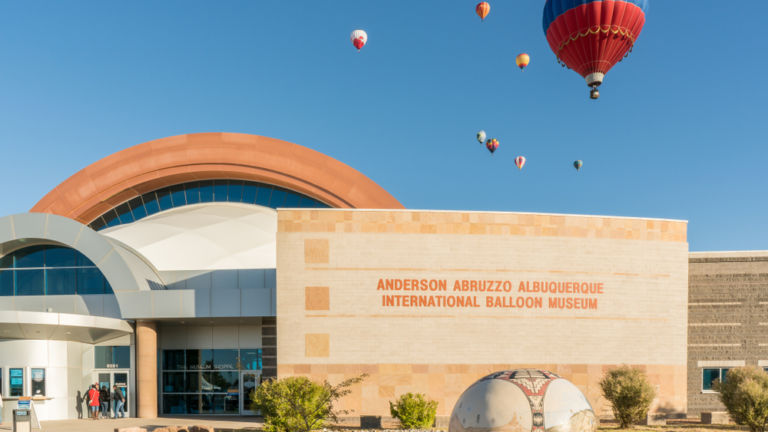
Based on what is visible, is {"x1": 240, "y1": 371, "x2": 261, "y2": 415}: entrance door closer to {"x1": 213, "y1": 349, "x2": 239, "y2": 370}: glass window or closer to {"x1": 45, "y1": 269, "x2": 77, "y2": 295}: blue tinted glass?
{"x1": 213, "y1": 349, "x2": 239, "y2": 370}: glass window

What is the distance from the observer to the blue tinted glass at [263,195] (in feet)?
120

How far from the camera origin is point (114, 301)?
29.2 metres

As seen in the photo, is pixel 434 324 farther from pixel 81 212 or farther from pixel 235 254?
pixel 81 212

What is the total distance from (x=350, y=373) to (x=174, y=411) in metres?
9.68

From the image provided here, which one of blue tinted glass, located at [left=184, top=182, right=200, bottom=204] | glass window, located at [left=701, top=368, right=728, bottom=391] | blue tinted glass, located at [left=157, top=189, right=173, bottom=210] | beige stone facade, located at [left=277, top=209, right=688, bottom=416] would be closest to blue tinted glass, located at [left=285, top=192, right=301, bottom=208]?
blue tinted glass, located at [left=184, top=182, right=200, bottom=204]

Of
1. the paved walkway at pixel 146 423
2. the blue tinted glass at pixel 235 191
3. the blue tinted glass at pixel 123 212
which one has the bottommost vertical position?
the paved walkway at pixel 146 423

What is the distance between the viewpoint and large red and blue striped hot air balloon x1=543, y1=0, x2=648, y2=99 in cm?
2897

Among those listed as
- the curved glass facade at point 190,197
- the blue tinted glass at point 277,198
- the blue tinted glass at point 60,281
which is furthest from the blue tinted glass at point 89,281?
the blue tinted glass at point 277,198

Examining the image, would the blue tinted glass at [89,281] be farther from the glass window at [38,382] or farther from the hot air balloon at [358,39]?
the hot air balloon at [358,39]

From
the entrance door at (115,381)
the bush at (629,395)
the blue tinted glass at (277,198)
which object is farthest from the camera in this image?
the blue tinted glass at (277,198)

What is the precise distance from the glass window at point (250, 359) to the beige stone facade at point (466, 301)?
570 centimetres

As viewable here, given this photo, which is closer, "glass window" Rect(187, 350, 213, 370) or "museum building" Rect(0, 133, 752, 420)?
"museum building" Rect(0, 133, 752, 420)

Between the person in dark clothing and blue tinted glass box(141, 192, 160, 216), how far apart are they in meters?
10.9

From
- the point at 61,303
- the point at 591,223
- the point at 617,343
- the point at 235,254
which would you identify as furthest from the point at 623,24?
the point at 61,303
